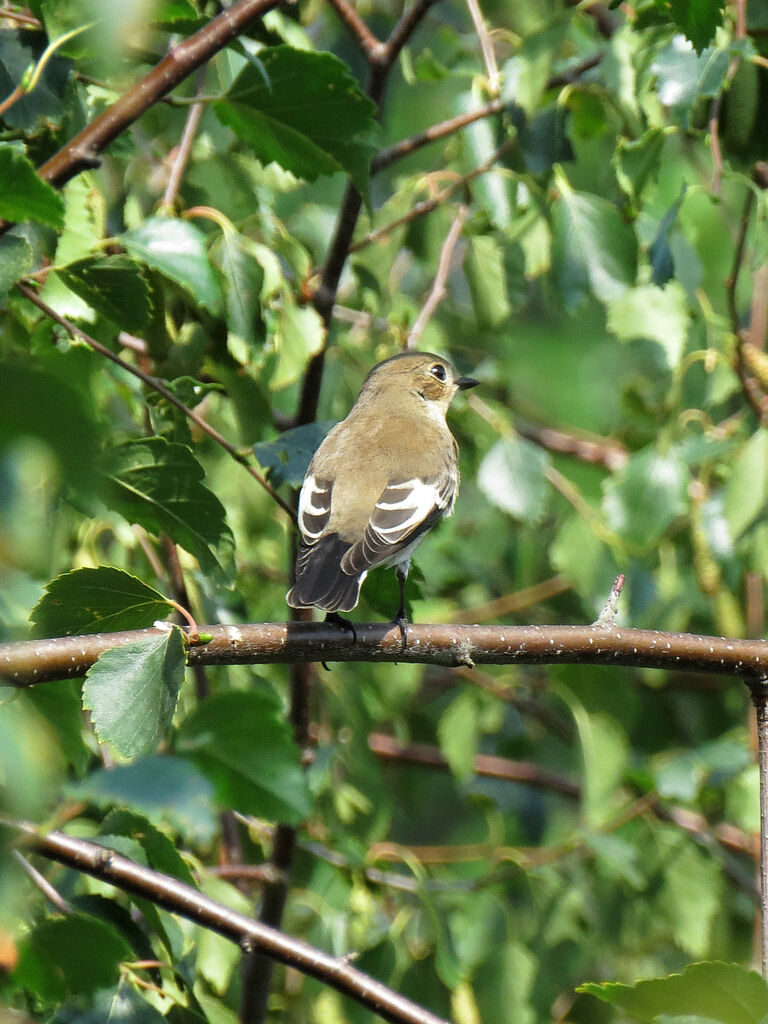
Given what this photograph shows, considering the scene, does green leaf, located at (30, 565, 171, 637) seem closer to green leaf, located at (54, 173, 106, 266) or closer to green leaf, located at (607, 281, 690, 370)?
green leaf, located at (54, 173, 106, 266)

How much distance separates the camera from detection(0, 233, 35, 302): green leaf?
1.91 m

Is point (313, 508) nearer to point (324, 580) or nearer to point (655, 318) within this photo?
point (324, 580)

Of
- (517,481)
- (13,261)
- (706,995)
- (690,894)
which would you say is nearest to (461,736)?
(690,894)

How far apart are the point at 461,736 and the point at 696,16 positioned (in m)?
2.41

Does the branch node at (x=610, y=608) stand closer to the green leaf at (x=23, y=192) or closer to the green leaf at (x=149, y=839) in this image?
the green leaf at (x=149, y=839)

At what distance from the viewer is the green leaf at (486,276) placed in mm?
3191

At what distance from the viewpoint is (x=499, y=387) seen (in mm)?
4574

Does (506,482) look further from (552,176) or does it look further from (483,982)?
(483,982)

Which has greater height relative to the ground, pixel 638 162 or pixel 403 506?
pixel 638 162

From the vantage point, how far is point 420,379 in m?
3.85

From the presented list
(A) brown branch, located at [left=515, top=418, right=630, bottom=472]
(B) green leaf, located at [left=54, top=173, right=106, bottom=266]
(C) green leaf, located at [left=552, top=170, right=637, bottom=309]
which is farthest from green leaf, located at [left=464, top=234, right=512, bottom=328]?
(A) brown branch, located at [left=515, top=418, right=630, bottom=472]

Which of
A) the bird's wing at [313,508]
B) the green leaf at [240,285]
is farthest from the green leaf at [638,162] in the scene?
the bird's wing at [313,508]

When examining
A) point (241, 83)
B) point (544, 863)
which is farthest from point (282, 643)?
point (544, 863)

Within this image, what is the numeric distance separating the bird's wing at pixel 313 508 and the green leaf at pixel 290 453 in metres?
0.34
